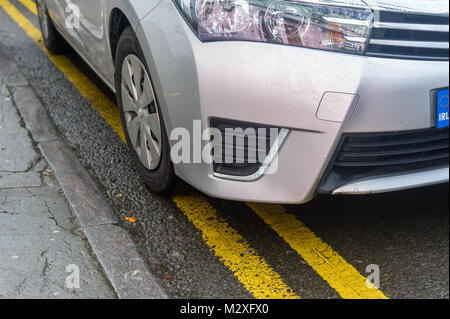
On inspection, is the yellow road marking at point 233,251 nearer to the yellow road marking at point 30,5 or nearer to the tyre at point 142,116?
the tyre at point 142,116

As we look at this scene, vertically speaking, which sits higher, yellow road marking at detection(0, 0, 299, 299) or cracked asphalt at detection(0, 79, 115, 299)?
cracked asphalt at detection(0, 79, 115, 299)

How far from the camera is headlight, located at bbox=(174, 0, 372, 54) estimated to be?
2.45 meters

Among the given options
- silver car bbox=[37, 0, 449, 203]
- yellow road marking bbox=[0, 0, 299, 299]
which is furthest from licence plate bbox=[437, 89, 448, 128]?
yellow road marking bbox=[0, 0, 299, 299]

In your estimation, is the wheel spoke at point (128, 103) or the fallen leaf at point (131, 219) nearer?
the fallen leaf at point (131, 219)

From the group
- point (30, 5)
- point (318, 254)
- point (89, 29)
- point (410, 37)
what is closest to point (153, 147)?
point (318, 254)

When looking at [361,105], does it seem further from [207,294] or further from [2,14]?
[2,14]

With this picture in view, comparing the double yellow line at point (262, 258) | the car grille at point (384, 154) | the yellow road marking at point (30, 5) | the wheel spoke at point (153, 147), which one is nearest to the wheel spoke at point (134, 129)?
the wheel spoke at point (153, 147)

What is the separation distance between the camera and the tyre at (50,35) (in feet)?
17.4

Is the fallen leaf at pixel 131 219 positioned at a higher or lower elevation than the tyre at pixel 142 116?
lower

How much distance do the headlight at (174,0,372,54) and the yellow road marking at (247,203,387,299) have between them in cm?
94

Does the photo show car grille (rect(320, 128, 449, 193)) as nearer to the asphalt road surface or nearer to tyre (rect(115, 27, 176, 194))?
the asphalt road surface

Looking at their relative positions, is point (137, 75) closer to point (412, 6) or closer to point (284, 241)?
point (284, 241)

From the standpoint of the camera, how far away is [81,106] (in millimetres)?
4551

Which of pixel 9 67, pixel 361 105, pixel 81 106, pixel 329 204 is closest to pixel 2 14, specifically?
pixel 9 67
